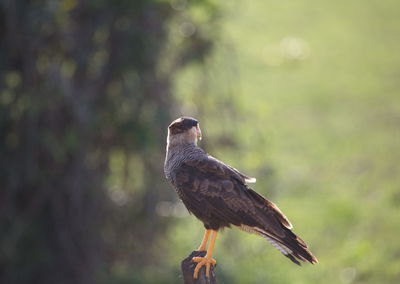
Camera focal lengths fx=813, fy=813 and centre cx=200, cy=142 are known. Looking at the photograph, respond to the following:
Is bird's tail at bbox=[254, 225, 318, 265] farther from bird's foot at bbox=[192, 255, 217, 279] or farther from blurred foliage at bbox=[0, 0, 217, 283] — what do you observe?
blurred foliage at bbox=[0, 0, 217, 283]

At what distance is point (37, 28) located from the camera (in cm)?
1214

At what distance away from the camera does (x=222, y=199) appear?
24.1 ft

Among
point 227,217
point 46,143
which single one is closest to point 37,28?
point 46,143

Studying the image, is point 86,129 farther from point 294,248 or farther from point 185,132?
point 294,248

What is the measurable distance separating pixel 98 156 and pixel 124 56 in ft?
6.53

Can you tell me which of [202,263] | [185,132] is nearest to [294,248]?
[202,263]

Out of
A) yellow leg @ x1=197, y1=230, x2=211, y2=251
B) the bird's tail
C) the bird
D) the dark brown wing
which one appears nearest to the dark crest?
the bird

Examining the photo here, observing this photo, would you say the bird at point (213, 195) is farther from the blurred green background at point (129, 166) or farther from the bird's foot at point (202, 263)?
the blurred green background at point (129, 166)

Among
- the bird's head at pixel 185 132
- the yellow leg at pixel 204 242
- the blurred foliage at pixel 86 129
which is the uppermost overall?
the blurred foliage at pixel 86 129

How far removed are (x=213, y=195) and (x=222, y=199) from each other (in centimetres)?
11

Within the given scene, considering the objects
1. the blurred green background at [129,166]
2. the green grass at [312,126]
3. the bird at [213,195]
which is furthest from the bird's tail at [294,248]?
the green grass at [312,126]

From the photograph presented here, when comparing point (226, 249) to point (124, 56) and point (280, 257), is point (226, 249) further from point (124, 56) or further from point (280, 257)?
point (124, 56)

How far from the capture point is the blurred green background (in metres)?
12.8

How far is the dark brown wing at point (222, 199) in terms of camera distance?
23.3 feet
